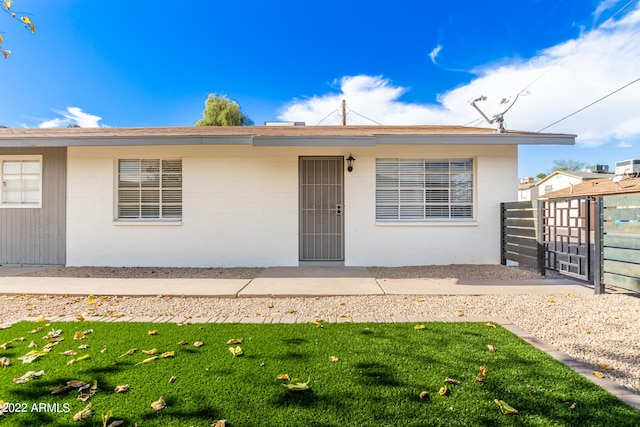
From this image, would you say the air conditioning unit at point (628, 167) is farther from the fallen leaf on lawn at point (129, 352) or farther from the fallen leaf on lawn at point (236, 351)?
the fallen leaf on lawn at point (129, 352)

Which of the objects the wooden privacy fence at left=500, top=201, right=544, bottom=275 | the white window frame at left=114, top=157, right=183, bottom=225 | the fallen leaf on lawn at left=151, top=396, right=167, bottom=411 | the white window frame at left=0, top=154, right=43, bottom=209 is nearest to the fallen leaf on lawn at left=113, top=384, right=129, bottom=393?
the fallen leaf on lawn at left=151, top=396, right=167, bottom=411

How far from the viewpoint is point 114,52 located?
→ 42.9 ft

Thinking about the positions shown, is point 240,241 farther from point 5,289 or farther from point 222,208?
point 5,289

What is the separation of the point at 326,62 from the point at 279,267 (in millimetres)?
11806

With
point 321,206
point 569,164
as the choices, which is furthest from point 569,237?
point 569,164

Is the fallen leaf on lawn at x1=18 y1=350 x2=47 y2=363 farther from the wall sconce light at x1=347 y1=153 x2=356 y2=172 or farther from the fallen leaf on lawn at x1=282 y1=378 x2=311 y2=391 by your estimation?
the wall sconce light at x1=347 y1=153 x2=356 y2=172

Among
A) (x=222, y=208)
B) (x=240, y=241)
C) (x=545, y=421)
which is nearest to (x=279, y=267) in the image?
(x=240, y=241)

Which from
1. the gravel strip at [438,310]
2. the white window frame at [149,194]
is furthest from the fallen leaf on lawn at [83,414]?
the white window frame at [149,194]

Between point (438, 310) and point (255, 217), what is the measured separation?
464cm

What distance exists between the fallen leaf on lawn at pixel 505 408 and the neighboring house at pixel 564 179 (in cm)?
2482

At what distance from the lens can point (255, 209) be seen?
24.6ft

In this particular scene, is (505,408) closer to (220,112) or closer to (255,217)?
(255,217)

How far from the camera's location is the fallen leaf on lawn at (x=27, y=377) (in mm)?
2383

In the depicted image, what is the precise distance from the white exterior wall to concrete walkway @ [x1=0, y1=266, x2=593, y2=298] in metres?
1.25
